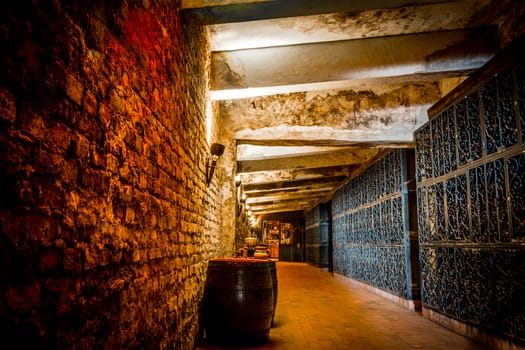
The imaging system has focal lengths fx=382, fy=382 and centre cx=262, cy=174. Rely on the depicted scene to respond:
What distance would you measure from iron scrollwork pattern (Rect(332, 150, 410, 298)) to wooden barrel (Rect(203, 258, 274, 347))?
11.7 ft

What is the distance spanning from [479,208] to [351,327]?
6.84 feet

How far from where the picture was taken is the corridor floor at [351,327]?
3945mm

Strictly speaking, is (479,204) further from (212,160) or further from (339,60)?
(212,160)

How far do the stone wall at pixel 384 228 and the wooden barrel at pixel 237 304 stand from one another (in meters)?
3.51

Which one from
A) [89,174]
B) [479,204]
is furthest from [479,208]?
[89,174]

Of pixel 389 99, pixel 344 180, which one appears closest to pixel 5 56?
pixel 389 99

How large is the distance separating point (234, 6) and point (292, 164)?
5853mm

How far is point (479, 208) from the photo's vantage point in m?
3.96

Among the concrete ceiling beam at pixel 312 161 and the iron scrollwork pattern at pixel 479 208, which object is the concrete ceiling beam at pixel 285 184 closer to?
the concrete ceiling beam at pixel 312 161

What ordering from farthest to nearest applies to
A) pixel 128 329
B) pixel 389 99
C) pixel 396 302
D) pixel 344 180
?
1. pixel 344 180
2. pixel 396 302
3. pixel 389 99
4. pixel 128 329

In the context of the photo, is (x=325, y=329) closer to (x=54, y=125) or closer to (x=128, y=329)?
(x=128, y=329)

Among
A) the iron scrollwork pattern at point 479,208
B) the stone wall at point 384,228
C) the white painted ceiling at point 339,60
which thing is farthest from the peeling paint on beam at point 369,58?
the stone wall at point 384,228

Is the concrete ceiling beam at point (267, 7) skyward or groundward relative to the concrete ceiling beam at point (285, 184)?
skyward

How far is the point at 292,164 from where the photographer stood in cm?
882
